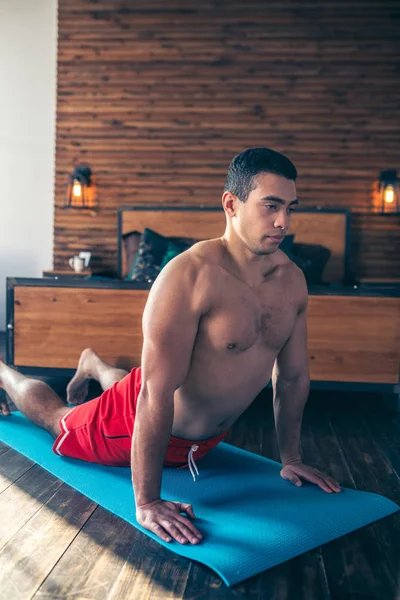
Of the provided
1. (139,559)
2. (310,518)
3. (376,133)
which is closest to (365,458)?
(310,518)

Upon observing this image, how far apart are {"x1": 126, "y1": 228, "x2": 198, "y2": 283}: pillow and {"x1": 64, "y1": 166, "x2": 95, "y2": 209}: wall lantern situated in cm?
74

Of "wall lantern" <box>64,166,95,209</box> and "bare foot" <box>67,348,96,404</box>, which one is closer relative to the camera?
"bare foot" <box>67,348,96,404</box>

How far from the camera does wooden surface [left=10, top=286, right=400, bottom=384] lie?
322 centimetres

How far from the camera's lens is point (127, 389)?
2053 mm

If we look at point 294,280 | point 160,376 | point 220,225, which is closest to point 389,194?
point 220,225

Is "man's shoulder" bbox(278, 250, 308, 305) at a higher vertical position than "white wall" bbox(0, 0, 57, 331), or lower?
lower

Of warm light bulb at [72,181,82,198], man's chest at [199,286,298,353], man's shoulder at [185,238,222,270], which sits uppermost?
warm light bulb at [72,181,82,198]

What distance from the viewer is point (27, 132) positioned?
5207mm

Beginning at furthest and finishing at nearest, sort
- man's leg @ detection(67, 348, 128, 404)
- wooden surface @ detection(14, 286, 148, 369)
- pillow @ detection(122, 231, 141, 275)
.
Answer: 1. pillow @ detection(122, 231, 141, 275)
2. wooden surface @ detection(14, 286, 148, 369)
3. man's leg @ detection(67, 348, 128, 404)

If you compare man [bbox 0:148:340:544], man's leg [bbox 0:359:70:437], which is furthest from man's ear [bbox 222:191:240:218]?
man's leg [bbox 0:359:70:437]

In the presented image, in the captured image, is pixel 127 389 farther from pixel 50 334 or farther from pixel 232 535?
pixel 50 334

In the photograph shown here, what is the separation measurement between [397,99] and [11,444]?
405cm

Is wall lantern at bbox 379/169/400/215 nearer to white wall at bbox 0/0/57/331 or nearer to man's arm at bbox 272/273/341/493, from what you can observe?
white wall at bbox 0/0/57/331

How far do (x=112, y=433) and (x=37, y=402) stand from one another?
569 mm
